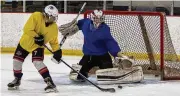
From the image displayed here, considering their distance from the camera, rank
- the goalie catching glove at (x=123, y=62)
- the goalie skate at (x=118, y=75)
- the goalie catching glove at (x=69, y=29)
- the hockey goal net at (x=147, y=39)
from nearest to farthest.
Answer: the goalie catching glove at (x=123, y=62)
the goalie skate at (x=118, y=75)
the goalie catching glove at (x=69, y=29)
the hockey goal net at (x=147, y=39)

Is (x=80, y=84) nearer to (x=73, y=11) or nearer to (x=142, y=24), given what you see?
(x=142, y=24)

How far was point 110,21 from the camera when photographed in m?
5.59

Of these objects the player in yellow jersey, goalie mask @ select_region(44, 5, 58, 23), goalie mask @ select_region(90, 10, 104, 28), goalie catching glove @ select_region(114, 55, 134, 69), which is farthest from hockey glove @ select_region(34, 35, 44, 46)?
goalie catching glove @ select_region(114, 55, 134, 69)

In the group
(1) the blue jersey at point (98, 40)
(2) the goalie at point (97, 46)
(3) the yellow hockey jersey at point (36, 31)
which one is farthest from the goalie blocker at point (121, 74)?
(3) the yellow hockey jersey at point (36, 31)

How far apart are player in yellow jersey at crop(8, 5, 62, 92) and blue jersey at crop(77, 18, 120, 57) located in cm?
55

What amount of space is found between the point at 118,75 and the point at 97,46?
1.18 feet

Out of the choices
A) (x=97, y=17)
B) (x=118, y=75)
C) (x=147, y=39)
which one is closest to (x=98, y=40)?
(x=97, y=17)

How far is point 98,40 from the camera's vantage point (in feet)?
15.6

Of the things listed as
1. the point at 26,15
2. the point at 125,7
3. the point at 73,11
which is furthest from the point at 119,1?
the point at 26,15

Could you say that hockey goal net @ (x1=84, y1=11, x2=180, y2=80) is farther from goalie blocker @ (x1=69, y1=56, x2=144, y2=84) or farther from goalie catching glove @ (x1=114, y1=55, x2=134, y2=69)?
goalie catching glove @ (x1=114, y1=55, x2=134, y2=69)

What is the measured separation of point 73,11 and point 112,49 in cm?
380

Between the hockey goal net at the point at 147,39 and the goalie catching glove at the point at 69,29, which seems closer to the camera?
the goalie catching glove at the point at 69,29

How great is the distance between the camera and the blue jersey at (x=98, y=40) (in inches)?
185

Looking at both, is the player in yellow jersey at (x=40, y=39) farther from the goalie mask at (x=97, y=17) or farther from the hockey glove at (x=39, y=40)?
the goalie mask at (x=97, y=17)
